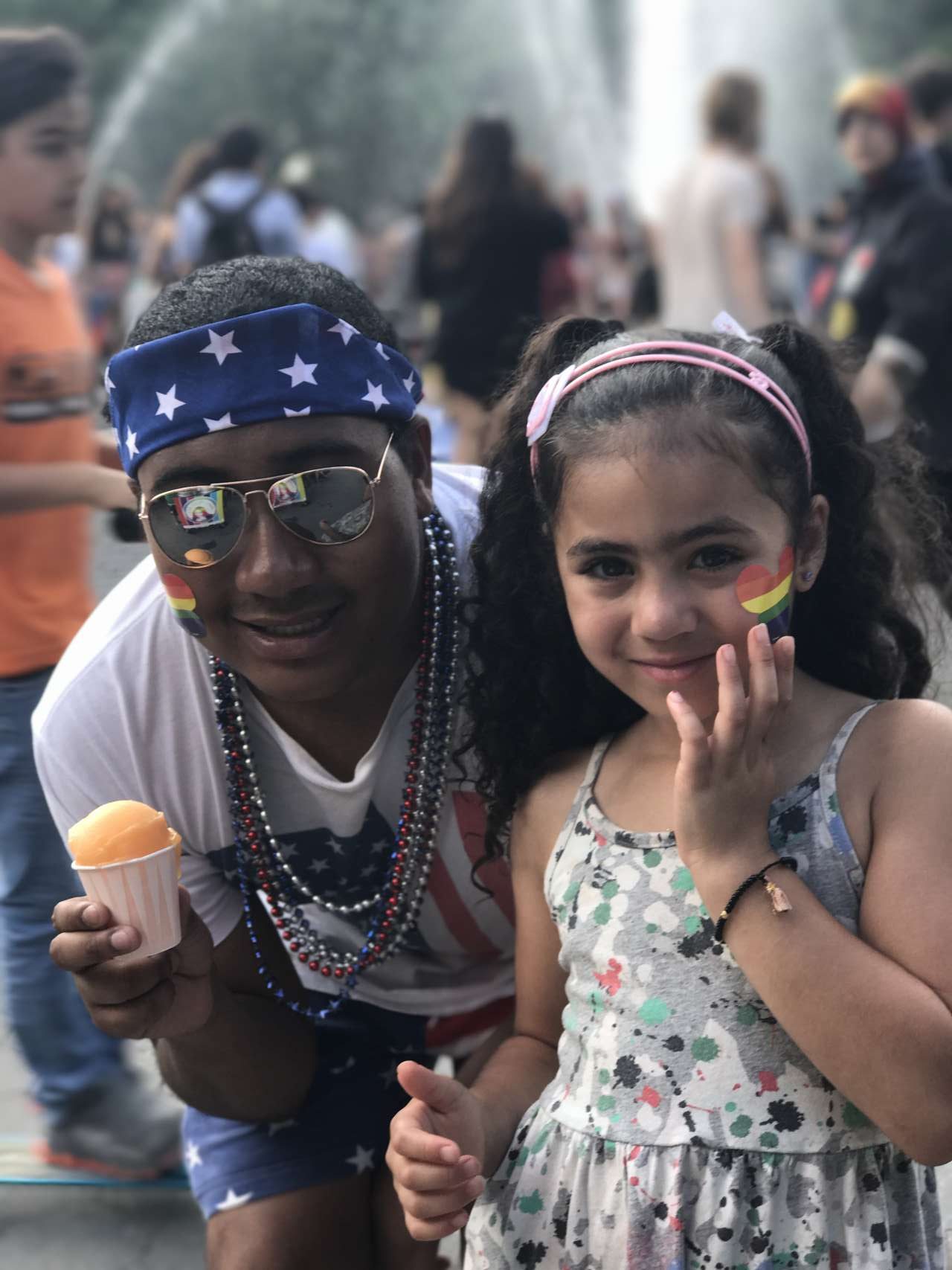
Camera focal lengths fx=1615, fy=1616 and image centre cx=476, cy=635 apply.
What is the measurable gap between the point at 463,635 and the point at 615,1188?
31.6 inches

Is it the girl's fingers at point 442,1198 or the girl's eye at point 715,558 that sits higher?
the girl's eye at point 715,558

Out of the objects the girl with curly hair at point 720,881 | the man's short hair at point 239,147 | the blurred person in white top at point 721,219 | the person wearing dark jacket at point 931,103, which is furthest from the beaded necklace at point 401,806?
the man's short hair at point 239,147

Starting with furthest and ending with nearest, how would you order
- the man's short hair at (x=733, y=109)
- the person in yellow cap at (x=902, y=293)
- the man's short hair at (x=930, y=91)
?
1. the man's short hair at (x=733, y=109)
2. the man's short hair at (x=930, y=91)
3. the person in yellow cap at (x=902, y=293)

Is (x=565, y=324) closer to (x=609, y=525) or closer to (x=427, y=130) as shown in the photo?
(x=609, y=525)

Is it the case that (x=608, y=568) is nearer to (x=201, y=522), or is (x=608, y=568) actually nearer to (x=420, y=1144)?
(x=201, y=522)

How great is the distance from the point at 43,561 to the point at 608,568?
1.70 m

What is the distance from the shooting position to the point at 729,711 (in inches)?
67.8

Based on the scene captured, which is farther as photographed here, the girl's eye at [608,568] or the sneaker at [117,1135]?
the sneaker at [117,1135]

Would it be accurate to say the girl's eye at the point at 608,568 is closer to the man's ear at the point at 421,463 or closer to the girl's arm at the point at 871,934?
the girl's arm at the point at 871,934

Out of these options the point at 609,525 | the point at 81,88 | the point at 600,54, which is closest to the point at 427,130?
the point at 600,54

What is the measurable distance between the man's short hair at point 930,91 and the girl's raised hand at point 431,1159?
17.7 feet

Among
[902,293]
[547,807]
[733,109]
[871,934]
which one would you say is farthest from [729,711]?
[733,109]

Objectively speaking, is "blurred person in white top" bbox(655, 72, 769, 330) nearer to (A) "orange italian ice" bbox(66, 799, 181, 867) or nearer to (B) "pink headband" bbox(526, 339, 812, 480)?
(B) "pink headband" bbox(526, 339, 812, 480)

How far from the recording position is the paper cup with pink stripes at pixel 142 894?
188cm
